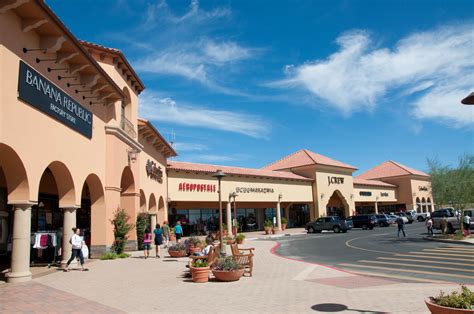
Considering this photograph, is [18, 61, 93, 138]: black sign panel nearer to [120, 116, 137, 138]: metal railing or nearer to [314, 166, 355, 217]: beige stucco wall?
[120, 116, 137, 138]: metal railing

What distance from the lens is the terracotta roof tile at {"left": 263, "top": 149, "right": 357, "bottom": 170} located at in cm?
5194

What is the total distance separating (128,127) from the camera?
22.5m

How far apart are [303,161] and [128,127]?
3325cm

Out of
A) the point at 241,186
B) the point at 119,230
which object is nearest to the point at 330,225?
the point at 241,186

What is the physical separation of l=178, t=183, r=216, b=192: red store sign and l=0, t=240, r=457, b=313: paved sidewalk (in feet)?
66.7

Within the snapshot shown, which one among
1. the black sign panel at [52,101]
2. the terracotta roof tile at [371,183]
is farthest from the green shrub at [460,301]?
the terracotta roof tile at [371,183]

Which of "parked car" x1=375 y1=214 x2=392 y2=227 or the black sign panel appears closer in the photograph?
the black sign panel

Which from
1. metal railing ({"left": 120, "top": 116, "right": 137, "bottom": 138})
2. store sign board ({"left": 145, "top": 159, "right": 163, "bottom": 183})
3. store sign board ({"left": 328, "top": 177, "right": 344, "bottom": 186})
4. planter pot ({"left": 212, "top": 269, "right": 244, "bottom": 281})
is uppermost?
metal railing ({"left": 120, "top": 116, "right": 137, "bottom": 138})

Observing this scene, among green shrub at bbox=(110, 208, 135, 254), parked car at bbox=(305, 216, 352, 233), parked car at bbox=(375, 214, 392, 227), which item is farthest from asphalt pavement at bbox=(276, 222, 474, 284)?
parked car at bbox=(375, 214, 392, 227)

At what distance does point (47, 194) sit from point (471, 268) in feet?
59.8

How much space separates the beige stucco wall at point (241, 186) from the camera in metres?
34.4

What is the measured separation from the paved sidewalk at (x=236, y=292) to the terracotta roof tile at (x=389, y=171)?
6050cm

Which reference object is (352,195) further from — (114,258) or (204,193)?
(114,258)

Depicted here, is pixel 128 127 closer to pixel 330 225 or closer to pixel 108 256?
pixel 108 256
